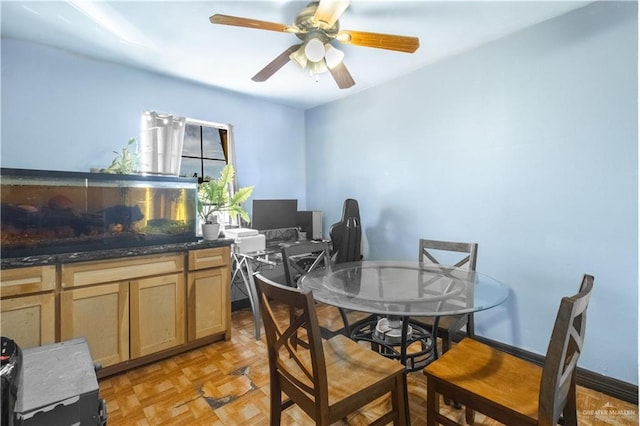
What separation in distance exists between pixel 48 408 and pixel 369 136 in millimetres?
3172

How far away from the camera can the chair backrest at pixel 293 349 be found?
105 cm

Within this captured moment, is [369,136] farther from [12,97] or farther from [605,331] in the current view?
[12,97]

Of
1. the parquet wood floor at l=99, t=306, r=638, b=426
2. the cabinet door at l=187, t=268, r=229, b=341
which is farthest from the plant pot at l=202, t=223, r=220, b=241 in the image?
the parquet wood floor at l=99, t=306, r=638, b=426

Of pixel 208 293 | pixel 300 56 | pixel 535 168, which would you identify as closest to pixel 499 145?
pixel 535 168

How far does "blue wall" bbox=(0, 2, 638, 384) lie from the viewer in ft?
6.10

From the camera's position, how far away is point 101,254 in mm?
1942

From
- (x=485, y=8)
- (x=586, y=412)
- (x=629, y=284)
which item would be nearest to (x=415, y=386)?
(x=586, y=412)

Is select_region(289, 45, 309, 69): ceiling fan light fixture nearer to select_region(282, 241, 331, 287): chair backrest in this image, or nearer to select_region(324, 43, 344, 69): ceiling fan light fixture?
select_region(324, 43, 344, 69): ceiling fan light fixture

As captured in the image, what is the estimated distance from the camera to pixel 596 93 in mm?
1909

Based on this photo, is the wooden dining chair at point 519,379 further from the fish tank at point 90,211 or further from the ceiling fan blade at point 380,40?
the fish tank at point 90,211

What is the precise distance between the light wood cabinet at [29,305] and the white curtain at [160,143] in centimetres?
111

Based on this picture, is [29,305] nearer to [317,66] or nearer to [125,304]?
[125,304]

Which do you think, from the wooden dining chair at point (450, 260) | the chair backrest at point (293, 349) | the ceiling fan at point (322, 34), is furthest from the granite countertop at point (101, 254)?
the wooden dining chair at point (450, 260)

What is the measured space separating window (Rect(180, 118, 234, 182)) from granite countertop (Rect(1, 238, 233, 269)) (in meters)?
1.00
